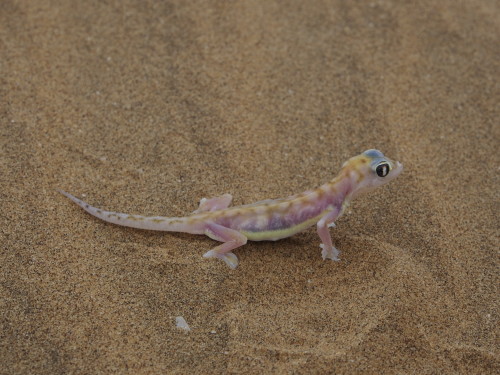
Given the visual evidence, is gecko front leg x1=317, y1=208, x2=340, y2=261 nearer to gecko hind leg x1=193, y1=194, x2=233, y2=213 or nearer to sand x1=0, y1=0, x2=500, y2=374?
sand x1=0, y1=0, x2=500, y2=374

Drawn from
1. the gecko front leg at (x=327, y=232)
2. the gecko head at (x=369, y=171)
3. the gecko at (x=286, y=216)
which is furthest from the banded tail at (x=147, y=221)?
the gecko head at (x=369, y=171)

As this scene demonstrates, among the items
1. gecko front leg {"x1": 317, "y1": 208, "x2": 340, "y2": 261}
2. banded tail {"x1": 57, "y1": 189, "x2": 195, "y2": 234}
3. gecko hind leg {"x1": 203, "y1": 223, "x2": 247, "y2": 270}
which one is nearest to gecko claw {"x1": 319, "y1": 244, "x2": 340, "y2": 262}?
gecko front leg {"x1": 317, "y1": 208, "x2": 340, "y2": 261}

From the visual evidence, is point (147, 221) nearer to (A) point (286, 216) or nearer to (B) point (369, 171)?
(A) point (286, 216)

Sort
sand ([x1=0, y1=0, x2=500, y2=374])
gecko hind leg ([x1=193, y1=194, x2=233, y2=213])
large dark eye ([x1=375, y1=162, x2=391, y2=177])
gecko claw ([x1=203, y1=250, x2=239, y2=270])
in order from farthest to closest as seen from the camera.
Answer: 1. gecko hind leg ([x1=193, y1=194, x2=233, y2=213])
2. gecko claw ([x1=203, y1=250, x2=239, y2=270])
3. large dark eye ([x1=375, y1=162, x2=391, y2=177])
4. sand ([x1=0, y1=0, x2=500, y2=374])

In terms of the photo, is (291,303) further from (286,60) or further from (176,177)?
(286,60)

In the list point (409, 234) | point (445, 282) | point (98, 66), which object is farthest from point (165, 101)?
point (445, 282)

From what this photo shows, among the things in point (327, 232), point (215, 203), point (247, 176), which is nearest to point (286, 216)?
point (327, 232)


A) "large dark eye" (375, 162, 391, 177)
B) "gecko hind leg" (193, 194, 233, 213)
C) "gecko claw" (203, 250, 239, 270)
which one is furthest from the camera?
"gecko hind leg" (193, 194, 233, 213)
